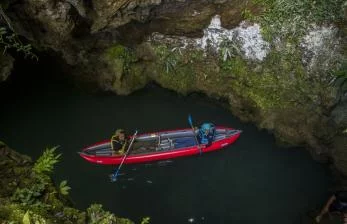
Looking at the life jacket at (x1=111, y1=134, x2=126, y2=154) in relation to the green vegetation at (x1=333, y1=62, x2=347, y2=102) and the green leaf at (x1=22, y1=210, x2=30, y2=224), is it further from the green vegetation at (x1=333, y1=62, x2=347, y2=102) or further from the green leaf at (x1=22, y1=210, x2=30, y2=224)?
the green leaf at (x1=22, y1=210, x2=30, y2=224)

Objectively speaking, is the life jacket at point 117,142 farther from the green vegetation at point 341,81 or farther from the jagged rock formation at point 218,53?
the green vegetation at point 341,81

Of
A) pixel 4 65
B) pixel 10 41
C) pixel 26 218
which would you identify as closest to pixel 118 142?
pixel 4 65

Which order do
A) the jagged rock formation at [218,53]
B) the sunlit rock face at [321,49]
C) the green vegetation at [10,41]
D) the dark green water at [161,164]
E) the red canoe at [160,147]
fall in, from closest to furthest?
the green vegetation at [10,41] → the sunlit rock face at [321,49] → the jagged rock formation at [218,53] → the dark green water at [161,164] → the red canoe at [160,147]

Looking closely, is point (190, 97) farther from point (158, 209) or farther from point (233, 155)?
point (158, 209)

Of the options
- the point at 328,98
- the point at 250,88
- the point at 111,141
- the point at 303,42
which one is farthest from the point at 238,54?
the point at 111,141

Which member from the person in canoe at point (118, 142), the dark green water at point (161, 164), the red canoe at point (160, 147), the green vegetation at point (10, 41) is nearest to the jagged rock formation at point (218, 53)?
the dark green water at point (161, 164)
